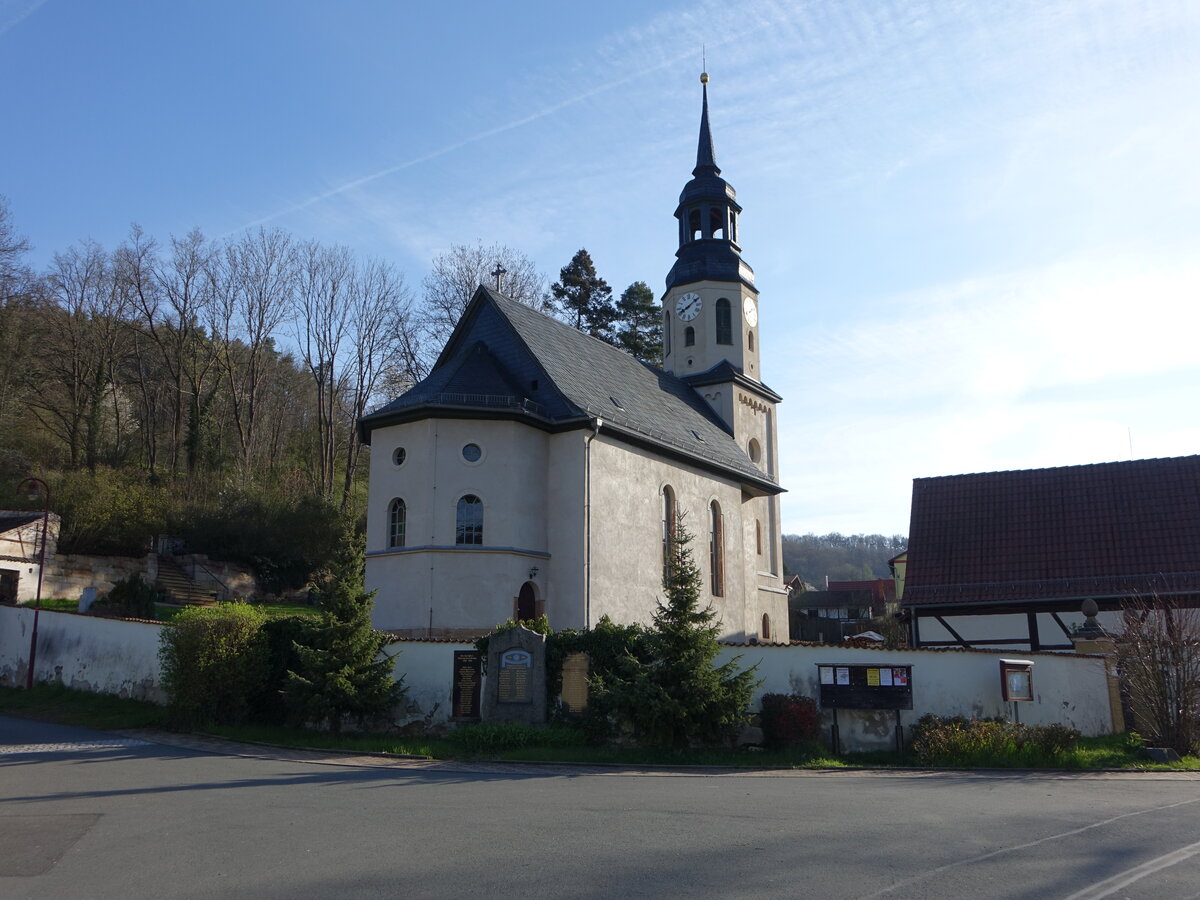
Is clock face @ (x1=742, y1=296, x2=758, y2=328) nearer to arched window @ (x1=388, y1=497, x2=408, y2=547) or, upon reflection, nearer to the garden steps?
arched window @ (x1=388, y1=497, x2=408, y2=547)

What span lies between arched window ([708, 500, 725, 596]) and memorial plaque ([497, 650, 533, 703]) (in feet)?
43.2

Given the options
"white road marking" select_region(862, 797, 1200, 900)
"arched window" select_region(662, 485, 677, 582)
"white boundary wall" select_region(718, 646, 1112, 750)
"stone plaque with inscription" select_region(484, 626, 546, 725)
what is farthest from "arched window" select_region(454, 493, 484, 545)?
"white road marking" select_region(862, 797, 1200, 900)

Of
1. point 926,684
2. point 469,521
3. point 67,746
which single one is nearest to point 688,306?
point 469,521

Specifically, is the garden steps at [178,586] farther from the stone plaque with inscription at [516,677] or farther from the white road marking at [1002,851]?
the white road marking at [1002,851]

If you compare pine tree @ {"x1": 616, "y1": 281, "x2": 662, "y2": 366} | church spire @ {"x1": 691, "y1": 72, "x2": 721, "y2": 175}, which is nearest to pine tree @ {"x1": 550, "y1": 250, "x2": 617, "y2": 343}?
pine tree @ {"x1": 616, "y1": 281, "x2": 662, "y2": 366}

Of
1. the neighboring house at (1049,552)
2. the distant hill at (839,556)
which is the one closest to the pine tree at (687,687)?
the neighboring house at (1049,552)

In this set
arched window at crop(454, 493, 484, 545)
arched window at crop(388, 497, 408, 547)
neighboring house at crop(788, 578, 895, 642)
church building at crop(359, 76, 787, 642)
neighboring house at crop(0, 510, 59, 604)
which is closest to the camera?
church building at crop(359, 76, 787, 642)

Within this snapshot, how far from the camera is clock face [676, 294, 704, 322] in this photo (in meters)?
37.8

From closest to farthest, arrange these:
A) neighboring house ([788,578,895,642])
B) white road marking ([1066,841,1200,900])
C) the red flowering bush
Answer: white road marking ([1066,841,1200,900]), the red flowering bush, neighboring house ([788,578,895,642])

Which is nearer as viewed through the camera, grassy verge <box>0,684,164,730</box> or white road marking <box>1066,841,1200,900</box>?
white road marking <box>1066,841,1200,900</box>

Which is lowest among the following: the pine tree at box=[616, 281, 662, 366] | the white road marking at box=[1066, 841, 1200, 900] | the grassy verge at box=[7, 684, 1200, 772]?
the white road marking at box=[1066, 841, 1200, 900]

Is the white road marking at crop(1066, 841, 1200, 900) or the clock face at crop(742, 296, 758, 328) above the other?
the clock face at crop(742, 296, 758, 328)

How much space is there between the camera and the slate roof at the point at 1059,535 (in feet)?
85.2

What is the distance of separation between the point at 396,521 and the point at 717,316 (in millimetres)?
17824
